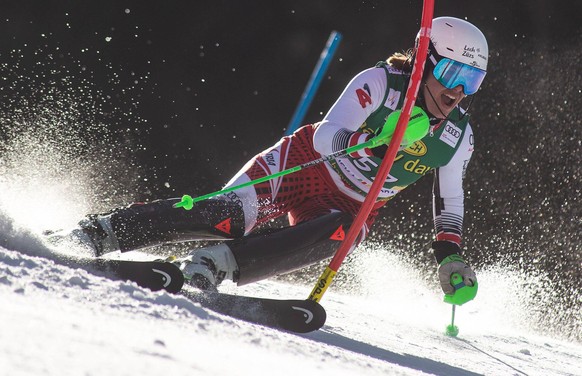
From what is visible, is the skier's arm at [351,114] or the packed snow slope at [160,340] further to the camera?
the skier's arm at [351,114]

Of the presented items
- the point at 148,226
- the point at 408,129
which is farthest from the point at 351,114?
the point at 148,226

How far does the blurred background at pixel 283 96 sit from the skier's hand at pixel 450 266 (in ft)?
11.1

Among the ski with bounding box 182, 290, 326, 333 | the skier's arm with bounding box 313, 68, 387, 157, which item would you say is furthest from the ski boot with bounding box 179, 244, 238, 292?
the skier's arm with bounding box 313, 68, 387, 157

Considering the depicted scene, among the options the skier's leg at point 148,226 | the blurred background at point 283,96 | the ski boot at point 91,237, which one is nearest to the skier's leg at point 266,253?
the skier's leg at point 148,226

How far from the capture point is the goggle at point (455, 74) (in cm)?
302

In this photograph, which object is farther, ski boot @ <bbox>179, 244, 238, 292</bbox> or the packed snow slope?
ski boot @ <bbox>179, 244, 238, 292</bbox>

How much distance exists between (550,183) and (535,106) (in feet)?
2.28

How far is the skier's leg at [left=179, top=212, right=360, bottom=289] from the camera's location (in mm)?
2567

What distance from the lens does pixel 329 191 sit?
11.0 feet

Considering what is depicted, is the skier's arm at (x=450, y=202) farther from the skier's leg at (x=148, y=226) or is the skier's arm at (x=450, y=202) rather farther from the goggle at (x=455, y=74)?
the skier's leg at (x=148, y=226)

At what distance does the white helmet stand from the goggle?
0.02 m

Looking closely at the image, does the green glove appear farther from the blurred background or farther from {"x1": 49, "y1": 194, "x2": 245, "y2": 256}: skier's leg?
the blurred background

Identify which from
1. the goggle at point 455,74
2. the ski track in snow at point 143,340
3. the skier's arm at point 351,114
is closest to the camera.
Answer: the ski track in snow at point 143,340

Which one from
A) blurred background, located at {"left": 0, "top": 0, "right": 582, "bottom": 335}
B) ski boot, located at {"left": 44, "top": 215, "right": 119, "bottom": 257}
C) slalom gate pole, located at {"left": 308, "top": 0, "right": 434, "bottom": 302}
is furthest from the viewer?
blurred background, located at {"left": 0, "top": 0, "right": 582, "bottom": 335}
